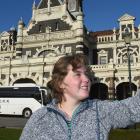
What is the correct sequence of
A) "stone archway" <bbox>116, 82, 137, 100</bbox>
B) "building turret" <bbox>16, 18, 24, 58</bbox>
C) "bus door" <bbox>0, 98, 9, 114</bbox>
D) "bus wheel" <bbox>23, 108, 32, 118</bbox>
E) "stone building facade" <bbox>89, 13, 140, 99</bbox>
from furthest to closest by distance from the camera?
"building turret" <bbox>16, 18, 24, 58</bbox>
"stone archway" <bbox>116, 82, 137, 100</bbox>
"stone building facade" <bbox>89, 13, 140, 99</bbox>
"bus door" <bbox>0, 98, 9, 114</bbox>
"bus wheel" <bbox>23, 108, 32, 118</bbox>

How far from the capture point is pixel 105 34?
46.8 m

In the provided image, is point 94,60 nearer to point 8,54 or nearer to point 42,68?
point 42,68

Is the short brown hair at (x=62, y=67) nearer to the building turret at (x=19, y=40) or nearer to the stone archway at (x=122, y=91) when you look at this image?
the stone archway at (x=122, y=91)

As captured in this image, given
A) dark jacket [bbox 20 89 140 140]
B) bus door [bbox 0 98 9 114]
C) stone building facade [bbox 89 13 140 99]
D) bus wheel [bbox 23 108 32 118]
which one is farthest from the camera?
stone building facade [bbox 89 13 140 99]

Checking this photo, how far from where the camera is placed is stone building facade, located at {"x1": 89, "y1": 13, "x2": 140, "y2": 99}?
3700cm

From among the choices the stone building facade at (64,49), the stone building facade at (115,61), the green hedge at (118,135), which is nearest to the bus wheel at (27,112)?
the stone building facade at (64,49)

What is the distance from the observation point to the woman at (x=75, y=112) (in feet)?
8.37

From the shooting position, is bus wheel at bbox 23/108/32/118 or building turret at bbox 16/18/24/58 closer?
bus wheel at bbox 23/108/32/118

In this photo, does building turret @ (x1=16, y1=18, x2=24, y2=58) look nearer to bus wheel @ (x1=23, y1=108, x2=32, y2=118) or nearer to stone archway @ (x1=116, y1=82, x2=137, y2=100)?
stone archway @ (x1=116, y1=82, x2=137, y2=100)

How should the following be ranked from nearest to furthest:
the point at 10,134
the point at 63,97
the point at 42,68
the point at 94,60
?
the point at 63,97, the point at 10,134, the point at 42,68, the point at 94,60

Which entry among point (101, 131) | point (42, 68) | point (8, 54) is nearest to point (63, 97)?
point (101, 131)

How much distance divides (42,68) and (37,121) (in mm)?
36236

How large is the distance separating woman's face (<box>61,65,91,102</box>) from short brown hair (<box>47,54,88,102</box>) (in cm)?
3

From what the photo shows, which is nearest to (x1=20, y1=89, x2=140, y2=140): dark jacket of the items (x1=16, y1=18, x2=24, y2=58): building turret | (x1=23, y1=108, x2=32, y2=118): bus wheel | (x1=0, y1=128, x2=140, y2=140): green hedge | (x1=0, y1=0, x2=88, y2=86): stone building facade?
(x1=0, y1=128, x2=140, y2=140): green hedge
